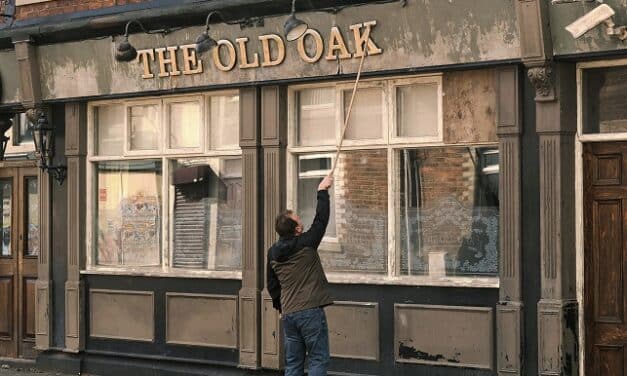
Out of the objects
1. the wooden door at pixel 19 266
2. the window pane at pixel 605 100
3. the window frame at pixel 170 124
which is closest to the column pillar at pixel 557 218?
the window pane at pixel 605 100

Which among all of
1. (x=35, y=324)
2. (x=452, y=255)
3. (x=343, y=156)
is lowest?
(x=35, y=324)

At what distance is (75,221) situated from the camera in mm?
15094

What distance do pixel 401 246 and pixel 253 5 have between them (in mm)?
3055

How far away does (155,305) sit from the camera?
14.2 m

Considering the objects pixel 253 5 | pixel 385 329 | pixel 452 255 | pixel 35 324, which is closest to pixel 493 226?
pixel 452 255

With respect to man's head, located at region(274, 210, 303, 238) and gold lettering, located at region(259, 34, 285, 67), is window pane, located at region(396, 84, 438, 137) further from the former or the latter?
man's head, located at region(274, 210, 303, 238)

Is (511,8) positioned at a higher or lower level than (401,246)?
higher

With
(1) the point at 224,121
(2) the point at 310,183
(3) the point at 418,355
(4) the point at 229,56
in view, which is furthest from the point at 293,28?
(3) the point at 418,355

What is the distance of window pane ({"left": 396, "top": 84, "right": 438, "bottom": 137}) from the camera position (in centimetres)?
1205

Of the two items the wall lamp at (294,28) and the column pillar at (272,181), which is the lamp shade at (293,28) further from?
the column pillar at (272,181)

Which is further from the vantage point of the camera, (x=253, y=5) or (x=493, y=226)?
(x=253, y=5)

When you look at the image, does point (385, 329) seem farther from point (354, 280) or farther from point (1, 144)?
point (1, 144)

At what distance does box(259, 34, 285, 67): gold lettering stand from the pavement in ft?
16.3

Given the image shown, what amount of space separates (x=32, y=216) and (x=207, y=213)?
3.53m
